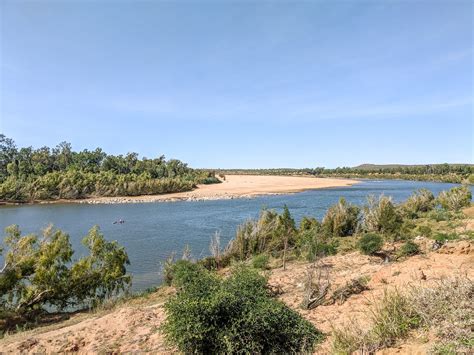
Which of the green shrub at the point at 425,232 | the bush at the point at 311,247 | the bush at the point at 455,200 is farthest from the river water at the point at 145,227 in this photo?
the bush at the point at 455,200

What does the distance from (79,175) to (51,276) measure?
218 ft

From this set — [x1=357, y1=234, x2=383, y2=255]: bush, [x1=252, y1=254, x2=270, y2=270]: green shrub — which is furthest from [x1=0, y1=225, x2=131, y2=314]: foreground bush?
[x1=357, y1=234, x2=383, y2=255]: bush

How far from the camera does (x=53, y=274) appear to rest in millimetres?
14391

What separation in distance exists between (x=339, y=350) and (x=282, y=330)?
1.83m

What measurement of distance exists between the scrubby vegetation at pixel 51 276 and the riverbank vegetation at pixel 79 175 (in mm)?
59173

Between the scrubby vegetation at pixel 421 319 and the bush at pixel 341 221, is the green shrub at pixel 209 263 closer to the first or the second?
the bush at pixel 341 221

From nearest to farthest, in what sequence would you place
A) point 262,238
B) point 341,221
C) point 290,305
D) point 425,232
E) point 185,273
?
1. point 290,305
2. point 185,273
3. point 425,232
4. point 262,238
5. point 341,221

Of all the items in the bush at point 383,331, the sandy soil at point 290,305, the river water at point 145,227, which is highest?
the bush at point 383,331

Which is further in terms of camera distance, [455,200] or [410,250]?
[455,200]

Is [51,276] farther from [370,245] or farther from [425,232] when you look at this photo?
[425,232]

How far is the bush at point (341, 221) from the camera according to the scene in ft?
84.2

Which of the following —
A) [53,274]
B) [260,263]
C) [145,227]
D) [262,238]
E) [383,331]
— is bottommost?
[145,227]

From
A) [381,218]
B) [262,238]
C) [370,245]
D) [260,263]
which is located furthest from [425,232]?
[260,263]

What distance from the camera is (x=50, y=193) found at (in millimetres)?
69312
